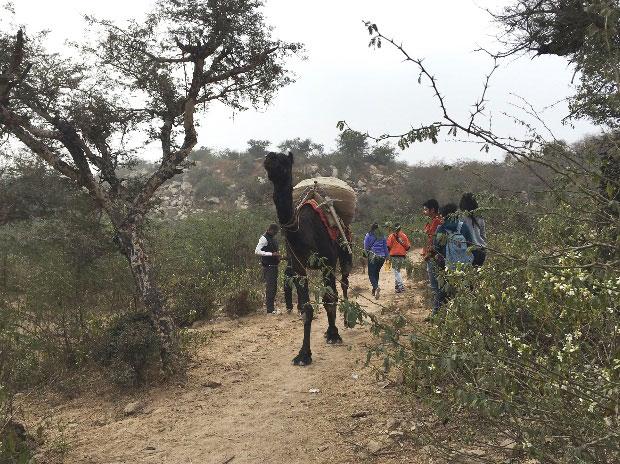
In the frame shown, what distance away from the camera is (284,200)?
6.46m

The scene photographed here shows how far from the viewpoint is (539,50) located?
10.6m

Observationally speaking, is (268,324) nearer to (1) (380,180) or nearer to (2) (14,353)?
(2) (14,353)

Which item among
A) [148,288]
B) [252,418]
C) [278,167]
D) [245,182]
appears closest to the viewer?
[252,418]

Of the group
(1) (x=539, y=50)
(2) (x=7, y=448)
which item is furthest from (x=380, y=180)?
(2) (x=7, y=448)

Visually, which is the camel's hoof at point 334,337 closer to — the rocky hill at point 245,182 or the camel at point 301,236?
the camel at point 301,236

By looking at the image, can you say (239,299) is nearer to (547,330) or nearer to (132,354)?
(132,354)

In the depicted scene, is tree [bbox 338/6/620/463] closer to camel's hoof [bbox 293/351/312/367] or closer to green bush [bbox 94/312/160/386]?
camel's hoof [bbox 293/351/312/367]

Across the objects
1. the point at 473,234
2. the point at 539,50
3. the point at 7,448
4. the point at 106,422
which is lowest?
the point at 106,422

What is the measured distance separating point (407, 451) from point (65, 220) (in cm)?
576

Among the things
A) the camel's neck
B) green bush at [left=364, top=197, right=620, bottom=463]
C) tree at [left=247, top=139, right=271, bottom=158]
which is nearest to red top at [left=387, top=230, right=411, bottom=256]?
the camel's neck

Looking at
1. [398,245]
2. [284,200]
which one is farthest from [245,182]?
[284,200]

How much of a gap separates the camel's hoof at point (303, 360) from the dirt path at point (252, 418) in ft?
0.27

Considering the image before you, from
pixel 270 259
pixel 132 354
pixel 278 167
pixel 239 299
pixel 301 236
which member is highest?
pixel 278 167

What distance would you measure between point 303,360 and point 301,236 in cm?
166
